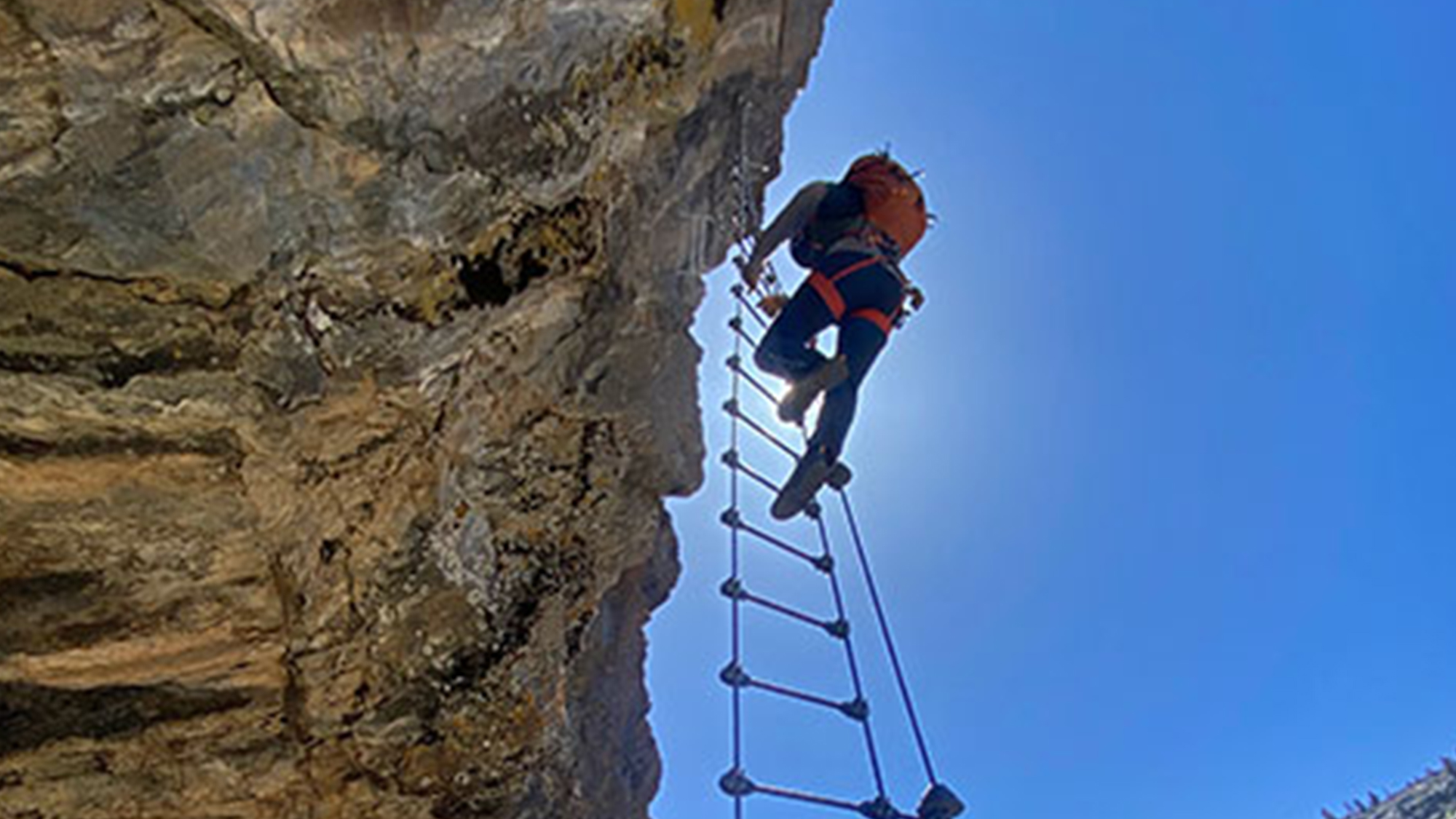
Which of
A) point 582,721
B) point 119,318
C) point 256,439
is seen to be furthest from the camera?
point 582,721

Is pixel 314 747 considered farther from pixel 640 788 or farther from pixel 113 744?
pixel 640 788

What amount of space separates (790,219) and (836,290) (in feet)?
2.59

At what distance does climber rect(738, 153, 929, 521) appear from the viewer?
572 centimetres

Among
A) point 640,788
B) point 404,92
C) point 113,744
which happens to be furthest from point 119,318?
point 640,788

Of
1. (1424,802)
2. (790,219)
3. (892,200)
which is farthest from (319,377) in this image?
(1424,802)

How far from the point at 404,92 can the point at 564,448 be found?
2180 millimetres

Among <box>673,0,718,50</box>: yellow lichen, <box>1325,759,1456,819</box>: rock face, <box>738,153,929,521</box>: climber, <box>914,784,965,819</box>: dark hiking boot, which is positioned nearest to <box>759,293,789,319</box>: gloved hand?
<box>738,153,929,521</box>: climber

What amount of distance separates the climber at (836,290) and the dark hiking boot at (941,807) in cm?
188

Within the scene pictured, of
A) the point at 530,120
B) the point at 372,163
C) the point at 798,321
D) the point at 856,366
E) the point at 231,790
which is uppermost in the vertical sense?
the point at 798,321

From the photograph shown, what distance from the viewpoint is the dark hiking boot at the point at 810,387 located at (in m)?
5.63

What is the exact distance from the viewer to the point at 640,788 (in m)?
7.48

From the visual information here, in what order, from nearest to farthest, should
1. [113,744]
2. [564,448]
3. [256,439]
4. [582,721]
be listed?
[256,439] → [113,744] → [564,448] → [582,721]

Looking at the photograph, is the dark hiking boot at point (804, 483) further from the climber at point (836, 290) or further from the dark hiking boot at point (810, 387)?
the dark hiking boot at point (810, 387)

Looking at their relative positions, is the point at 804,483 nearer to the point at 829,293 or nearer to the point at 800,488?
the point at 800,488
